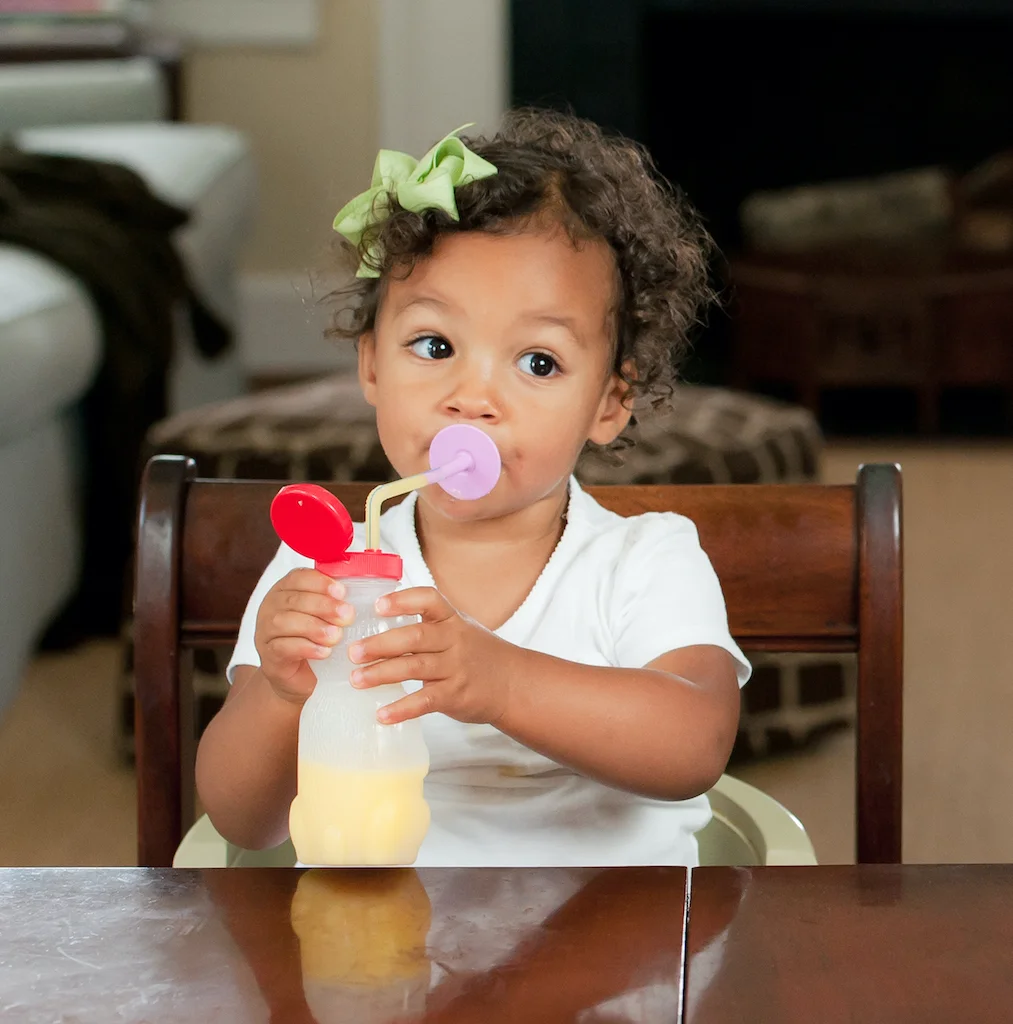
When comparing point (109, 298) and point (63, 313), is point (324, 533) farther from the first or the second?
point (109, 298)

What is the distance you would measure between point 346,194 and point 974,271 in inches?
62.6

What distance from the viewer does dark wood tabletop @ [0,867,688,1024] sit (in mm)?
487

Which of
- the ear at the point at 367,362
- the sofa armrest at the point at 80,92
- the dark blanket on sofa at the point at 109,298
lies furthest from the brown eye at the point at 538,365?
the sofa armrest at the point at 80,92

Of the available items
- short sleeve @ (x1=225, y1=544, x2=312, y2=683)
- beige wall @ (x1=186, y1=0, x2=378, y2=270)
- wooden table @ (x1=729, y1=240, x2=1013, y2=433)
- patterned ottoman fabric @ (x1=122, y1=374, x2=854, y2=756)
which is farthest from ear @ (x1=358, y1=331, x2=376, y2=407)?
beige wall @ (x1=186, y1=0, x2=378, y2=270)

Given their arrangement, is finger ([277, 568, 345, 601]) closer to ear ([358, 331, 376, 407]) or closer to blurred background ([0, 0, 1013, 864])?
ear ([358, 331, 376, 407])

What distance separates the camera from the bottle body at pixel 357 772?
645 millimetres

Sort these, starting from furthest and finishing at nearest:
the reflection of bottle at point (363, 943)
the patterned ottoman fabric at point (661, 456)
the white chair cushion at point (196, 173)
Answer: the white chair cushion at point (196, 173), the patterned ottoman fabric at point (661, 456), the reflection of bottle at point (363, 943)

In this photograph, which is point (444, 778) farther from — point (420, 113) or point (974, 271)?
point (420, 113)

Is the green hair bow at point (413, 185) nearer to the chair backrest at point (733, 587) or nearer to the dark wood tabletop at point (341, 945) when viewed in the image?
the chair backrest at point (733, 587)

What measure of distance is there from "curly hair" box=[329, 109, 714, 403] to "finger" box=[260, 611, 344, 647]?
0.95ft

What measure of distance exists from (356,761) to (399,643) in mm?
A: 52

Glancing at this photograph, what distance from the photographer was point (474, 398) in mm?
845

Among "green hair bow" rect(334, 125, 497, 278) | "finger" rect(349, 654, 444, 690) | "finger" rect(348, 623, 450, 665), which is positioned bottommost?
"finger" rect(349, 654, 444, 690)

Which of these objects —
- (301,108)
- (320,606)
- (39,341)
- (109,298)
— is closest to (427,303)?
(320,606)
